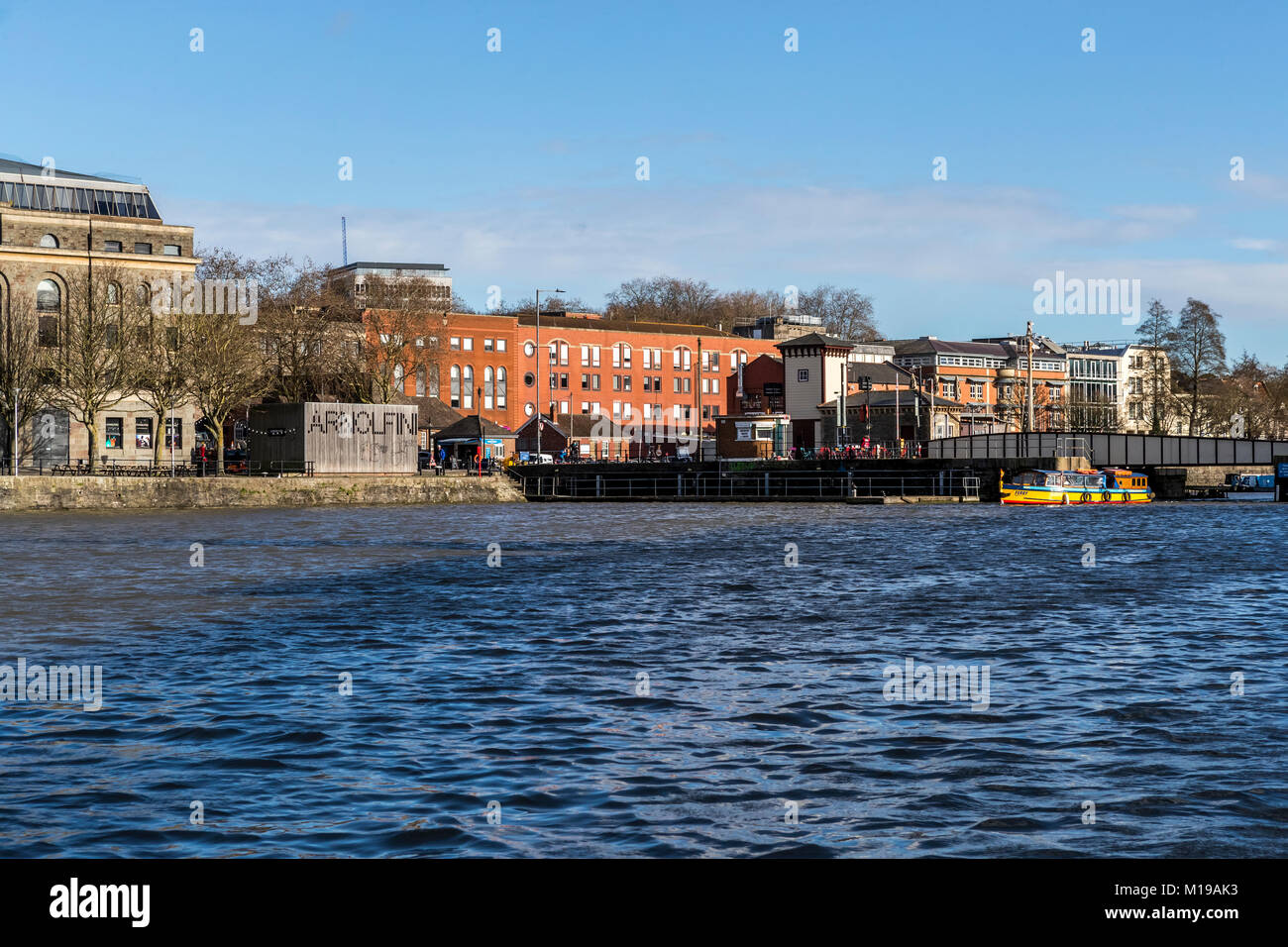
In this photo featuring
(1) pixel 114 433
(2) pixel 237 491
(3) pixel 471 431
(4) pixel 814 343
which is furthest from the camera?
(4) pixel 814 343

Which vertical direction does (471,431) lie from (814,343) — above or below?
below

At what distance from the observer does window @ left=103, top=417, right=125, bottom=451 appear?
265 feet

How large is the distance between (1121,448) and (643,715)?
266 feet

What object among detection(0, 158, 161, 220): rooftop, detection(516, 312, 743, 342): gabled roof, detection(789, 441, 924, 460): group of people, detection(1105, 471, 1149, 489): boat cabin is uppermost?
detection(0, 158, 161, 220): rooftop

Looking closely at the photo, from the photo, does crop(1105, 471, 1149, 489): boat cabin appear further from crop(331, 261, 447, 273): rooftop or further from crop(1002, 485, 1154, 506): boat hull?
crop(331, 261, 447, 273): rooftop

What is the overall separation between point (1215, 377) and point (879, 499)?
151ft

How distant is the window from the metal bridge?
51035 millimetres

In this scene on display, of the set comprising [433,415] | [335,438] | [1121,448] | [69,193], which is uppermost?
[69,193]

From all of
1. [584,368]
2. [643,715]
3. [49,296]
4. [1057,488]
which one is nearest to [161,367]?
[49,296]

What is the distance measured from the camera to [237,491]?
229ft

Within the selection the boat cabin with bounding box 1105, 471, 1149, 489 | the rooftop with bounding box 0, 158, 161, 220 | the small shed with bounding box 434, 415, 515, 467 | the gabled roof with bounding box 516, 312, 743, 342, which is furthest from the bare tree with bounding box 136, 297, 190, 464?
the gabled roof with bounding box 516, 312, 743, 342

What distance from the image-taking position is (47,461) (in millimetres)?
77062

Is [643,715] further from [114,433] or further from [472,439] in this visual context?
[472,439]

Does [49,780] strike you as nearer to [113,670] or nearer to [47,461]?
[113,670]
